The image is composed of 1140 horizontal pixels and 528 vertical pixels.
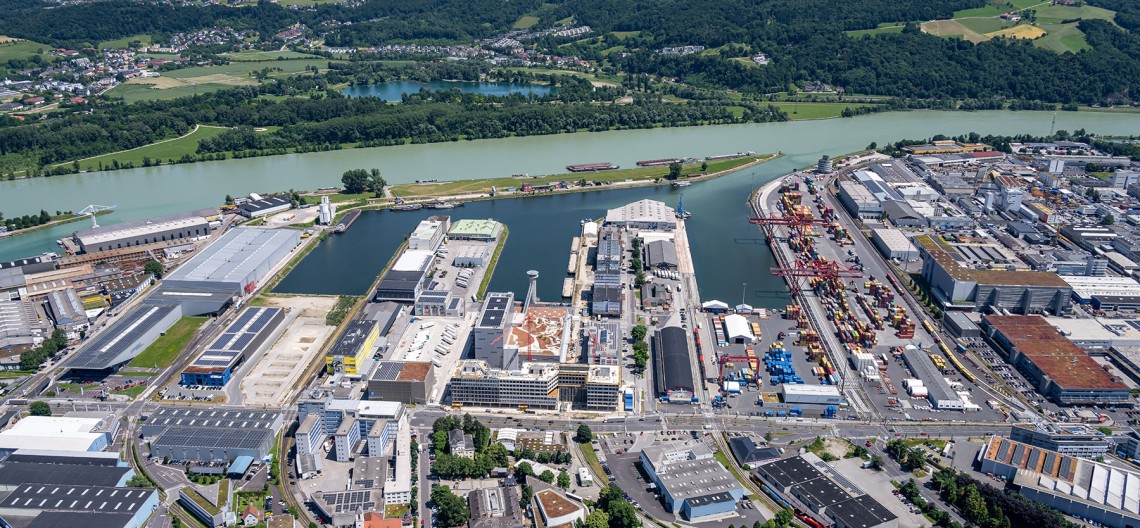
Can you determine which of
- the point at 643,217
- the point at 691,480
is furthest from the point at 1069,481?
the point at 643,217

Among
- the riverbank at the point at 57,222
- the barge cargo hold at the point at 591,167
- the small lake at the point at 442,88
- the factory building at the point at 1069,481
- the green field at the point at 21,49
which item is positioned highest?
the green field at the point at 21,49

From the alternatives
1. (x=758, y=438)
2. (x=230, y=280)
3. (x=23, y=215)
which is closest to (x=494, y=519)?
(x=758, y=438)

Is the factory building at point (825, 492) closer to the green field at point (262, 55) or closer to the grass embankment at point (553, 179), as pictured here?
the grass embankment at point (553, 179)

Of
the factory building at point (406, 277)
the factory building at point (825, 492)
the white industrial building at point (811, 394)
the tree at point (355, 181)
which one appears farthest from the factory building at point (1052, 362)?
the tree at point (355, 181)

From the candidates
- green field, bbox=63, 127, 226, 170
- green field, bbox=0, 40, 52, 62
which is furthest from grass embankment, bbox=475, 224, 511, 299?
green field, bbox=0, 40, 52, 62

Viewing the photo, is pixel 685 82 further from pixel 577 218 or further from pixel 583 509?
pixel 583 509
